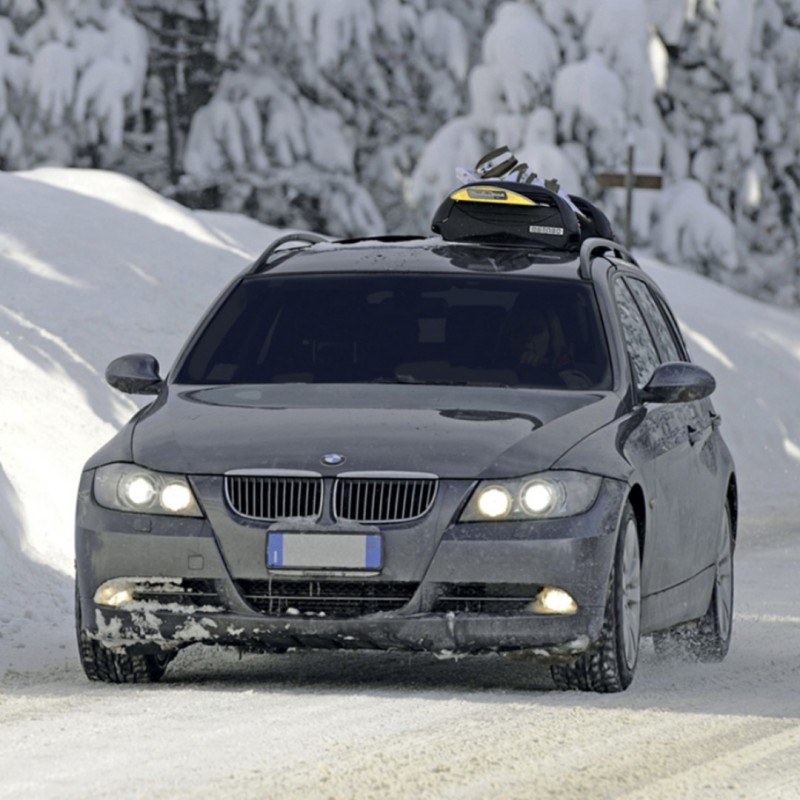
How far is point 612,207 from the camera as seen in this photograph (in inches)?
1694

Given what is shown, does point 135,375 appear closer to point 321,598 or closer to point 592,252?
point 321,598

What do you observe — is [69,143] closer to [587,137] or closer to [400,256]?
[587,137]

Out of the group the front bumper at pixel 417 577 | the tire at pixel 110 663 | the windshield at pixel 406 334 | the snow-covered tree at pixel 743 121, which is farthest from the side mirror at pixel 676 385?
the snow-covered tree at pixel 743 121

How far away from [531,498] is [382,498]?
0.48 m

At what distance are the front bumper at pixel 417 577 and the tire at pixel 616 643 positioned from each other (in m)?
0.11

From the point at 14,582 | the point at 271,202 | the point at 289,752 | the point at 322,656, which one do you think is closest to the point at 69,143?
the point at 271,202

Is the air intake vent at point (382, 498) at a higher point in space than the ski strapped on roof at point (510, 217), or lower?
lower

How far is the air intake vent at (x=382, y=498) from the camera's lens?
8258 mm

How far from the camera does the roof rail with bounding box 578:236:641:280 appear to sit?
996 centimetres

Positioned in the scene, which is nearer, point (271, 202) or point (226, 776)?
point (226, 776)

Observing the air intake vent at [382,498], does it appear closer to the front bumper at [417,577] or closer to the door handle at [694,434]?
the front bumper at [417,577]

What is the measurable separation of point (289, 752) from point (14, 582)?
5.59 m

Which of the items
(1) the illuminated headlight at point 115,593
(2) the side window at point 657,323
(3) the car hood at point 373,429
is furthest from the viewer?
(2) the side window at point 657,323

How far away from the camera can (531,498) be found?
833 centimetres
